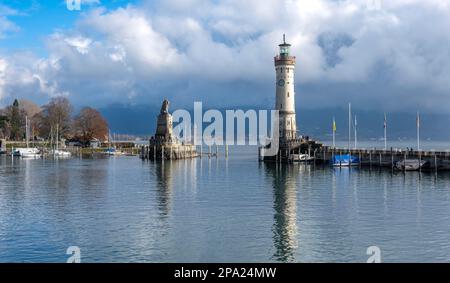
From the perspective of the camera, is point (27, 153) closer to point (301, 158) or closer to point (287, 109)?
point (287, 109)

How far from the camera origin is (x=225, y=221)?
43719 mm

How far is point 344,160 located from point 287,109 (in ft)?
64.6

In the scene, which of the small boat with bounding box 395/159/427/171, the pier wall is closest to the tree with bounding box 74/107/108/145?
the pier wall

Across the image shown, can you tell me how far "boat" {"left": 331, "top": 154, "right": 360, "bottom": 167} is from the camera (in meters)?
106

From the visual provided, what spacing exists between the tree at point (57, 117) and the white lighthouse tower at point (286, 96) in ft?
287

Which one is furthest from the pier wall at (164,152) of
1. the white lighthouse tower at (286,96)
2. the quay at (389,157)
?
the quay at (389,157)

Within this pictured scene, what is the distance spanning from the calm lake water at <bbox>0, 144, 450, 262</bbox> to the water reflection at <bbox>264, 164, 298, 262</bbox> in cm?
7

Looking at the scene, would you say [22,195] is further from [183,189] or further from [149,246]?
[149,246]

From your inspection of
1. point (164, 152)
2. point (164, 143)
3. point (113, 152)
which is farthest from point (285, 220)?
point (113, 152)

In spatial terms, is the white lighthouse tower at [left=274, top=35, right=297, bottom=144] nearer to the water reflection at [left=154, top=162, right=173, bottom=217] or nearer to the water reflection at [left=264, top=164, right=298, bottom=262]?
the water reflection at [left=154, top=162, right=173, bottom=217]

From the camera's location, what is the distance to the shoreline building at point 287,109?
121062mm

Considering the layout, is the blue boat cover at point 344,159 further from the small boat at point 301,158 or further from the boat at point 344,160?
the small boat at point 301,158
